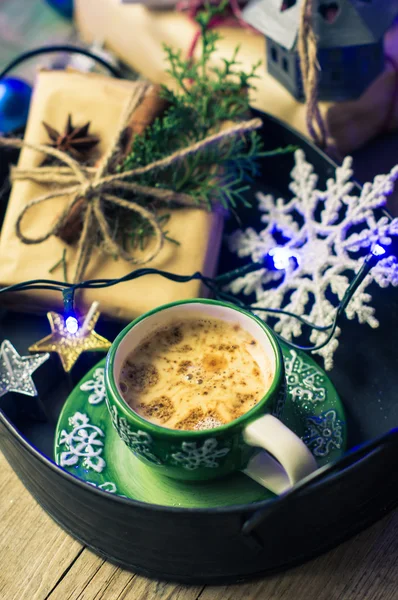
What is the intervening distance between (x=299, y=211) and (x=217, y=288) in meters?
0.15

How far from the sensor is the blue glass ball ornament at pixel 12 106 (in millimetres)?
1039

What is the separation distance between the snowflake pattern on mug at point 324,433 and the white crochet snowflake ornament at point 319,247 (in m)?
0.07

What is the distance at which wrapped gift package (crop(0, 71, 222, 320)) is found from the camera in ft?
2.61

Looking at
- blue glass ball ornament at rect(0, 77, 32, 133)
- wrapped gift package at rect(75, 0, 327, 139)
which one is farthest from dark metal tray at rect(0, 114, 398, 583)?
blue glass ball ornament at rect(0, 77, 32, 133)

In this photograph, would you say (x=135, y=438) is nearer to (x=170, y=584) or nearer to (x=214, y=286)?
(x=170, y=584)

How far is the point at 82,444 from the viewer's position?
659 mm

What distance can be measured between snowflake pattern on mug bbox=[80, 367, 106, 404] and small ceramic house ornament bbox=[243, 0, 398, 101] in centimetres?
51

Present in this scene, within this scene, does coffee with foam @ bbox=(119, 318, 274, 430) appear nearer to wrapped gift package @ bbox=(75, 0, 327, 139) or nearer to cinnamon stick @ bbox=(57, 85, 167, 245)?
cinnamon stick @ bbox=(57, 85, 167, 245)

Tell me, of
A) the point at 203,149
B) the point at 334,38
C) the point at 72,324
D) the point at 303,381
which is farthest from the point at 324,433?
the point at 334,38

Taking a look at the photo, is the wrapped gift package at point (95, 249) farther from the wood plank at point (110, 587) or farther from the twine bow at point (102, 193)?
the wood plank at point (110, 587)

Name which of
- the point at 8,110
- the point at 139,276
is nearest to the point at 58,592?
the point at 139,276

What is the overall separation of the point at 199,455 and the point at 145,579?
0.50 ft

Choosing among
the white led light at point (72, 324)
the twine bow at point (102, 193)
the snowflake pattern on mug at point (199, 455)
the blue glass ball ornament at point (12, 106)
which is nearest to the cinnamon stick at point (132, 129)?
the twine bow at point (102, 193)

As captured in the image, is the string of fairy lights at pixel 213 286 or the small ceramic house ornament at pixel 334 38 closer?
the string of fairy lights at pixel 213 286
